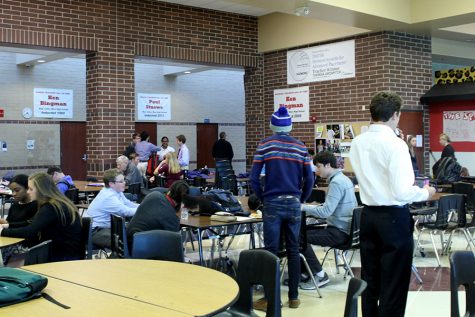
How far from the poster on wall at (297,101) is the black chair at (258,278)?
29.5 feet

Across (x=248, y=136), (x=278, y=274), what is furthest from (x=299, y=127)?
(x=278, y=274)

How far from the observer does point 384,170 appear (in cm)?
354

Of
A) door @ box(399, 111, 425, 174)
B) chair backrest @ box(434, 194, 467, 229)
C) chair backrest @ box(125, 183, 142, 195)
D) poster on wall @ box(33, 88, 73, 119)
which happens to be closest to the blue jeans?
chair backrest @ box(434, 194, 467, 229)

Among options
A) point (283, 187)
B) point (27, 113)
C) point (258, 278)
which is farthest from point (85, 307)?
point (27, 113)

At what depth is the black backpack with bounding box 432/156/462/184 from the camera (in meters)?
9.84

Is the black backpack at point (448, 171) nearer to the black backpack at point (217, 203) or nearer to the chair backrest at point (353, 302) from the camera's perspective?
the black backpack at point (217, 203)

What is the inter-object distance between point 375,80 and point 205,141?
8.67 meters

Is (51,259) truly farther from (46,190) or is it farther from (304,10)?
(304,10)

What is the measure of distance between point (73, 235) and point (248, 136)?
905cm

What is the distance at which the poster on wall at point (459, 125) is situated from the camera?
10.9 m

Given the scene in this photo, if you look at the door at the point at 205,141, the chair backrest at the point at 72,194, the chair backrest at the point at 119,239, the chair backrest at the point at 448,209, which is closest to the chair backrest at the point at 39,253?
the chair backrest at the point at 119,239

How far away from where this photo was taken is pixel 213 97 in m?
18.7

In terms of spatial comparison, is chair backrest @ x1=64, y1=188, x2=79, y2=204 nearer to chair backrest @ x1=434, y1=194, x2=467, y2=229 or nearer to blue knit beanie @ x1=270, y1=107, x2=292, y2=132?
blue knit beanie @ x1=270, y1=107, x2=292, y2=132

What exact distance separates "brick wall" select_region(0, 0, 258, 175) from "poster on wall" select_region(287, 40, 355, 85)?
1.80 metres
